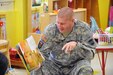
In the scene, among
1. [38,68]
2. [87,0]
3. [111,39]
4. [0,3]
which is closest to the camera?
[38,68]

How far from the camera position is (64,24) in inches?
89.5

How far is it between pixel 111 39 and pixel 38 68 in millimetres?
1149

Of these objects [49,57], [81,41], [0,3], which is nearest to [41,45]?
[49,57]

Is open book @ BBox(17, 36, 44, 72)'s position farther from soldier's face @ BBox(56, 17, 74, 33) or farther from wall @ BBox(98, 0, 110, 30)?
wall @ BBox(98, 0, 110, 30)

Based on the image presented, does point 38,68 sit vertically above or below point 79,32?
below

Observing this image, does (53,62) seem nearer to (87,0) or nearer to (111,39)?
(111,39)

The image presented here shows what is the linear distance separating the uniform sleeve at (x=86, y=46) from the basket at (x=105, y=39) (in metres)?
0.69

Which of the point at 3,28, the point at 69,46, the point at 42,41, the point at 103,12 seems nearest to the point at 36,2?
the point at 3,28

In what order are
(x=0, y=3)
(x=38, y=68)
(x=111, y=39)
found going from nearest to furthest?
(x=38, y=68) → (x=111, y=39) → (x=0, y=3)

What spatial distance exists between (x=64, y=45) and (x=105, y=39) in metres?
0.86

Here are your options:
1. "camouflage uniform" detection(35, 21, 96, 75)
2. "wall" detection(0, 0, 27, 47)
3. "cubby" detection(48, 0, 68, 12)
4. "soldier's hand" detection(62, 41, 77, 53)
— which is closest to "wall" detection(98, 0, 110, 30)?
"cubby" detection(48, 0, 68, 12)

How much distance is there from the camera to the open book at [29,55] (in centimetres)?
216

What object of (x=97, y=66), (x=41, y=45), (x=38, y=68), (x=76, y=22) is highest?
(x=76, y=22)

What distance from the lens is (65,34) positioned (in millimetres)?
2383
